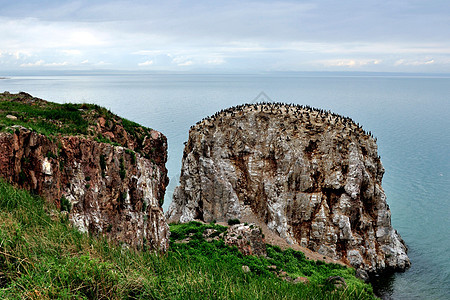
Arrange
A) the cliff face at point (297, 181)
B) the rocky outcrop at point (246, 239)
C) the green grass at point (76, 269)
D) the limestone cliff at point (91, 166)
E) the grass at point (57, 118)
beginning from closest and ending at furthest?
the green grass at point (76, 269), the limestone cliff at point (91, 166), the grass at point (57, 118), the rocky outcrop at point (246, 239), the cliff face at point (297, 181)

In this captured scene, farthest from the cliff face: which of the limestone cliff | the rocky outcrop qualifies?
the limestone cliff

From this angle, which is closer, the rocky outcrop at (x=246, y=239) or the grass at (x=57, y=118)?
the grass at (x=57, y=118)

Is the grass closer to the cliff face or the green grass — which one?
the green grass

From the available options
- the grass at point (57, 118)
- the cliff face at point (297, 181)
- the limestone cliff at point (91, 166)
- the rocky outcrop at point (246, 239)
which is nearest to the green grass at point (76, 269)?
the limestone cliff at point (91, 166)

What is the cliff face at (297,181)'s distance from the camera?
41125 mm

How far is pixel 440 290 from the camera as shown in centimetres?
3562

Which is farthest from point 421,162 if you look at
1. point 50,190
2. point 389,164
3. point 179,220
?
point 50,190

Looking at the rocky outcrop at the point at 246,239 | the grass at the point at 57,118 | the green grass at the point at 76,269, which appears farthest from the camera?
the rocky outcrop at the point at 246,239

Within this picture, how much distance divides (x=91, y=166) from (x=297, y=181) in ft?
98.0

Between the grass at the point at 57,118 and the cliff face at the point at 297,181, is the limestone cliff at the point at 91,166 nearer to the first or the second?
the grass at the point at 57,118

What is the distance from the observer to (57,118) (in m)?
19.8

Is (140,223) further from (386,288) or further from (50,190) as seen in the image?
(386,288)

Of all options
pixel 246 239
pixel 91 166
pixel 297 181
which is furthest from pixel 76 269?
pixel 297 181

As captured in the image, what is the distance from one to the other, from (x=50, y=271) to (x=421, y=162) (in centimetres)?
7808
